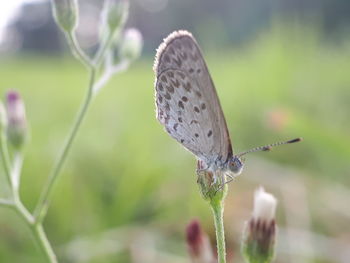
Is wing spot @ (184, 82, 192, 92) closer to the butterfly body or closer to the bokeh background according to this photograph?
the butterfly body

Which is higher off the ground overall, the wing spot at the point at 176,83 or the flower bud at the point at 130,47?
the flower bud at the point at 130,47

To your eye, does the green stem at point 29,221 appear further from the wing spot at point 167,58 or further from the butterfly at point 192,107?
the wing spot at point 167,58

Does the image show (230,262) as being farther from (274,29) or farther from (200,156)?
(274,29)

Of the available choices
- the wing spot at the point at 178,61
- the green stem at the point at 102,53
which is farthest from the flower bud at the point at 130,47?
the wing spot at the point at 178,61

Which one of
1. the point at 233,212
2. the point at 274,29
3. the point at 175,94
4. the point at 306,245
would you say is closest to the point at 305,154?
the point at 233,212

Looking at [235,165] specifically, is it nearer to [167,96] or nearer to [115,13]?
[167,96]

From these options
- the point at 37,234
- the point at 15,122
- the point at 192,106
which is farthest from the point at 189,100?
the point at 15,122
